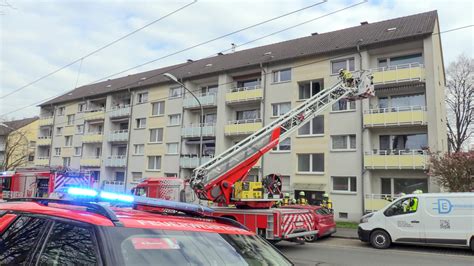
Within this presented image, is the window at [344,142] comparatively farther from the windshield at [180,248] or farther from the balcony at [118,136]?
the windshield at [180,248]

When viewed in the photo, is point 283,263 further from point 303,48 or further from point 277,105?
point 303,48

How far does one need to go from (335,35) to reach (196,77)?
11789mm

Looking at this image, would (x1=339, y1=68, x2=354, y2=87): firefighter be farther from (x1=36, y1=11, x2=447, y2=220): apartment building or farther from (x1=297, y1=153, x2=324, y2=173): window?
(x1=297, y1=153, x2=324, y2=173): window

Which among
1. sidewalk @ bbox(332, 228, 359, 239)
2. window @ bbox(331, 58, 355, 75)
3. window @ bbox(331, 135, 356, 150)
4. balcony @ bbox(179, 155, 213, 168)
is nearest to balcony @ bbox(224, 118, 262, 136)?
balcony @ bbox(179, 155, 213, 168)

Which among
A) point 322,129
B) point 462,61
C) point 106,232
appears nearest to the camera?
point 106,232

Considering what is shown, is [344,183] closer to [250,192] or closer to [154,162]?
[250,192]

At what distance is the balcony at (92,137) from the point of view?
4129 centimetres

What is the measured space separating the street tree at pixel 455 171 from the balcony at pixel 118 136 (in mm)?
28097

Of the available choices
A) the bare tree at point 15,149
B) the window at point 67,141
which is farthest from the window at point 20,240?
the bare tree at point 15,149

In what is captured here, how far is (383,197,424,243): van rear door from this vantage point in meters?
12.3

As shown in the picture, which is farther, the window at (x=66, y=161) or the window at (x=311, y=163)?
the window at (x=66, y=161)

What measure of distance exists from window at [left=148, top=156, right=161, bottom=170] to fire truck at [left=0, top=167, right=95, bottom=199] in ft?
39.2

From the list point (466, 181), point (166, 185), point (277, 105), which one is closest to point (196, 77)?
point (277, 105)

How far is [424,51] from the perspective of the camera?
2227 cm
